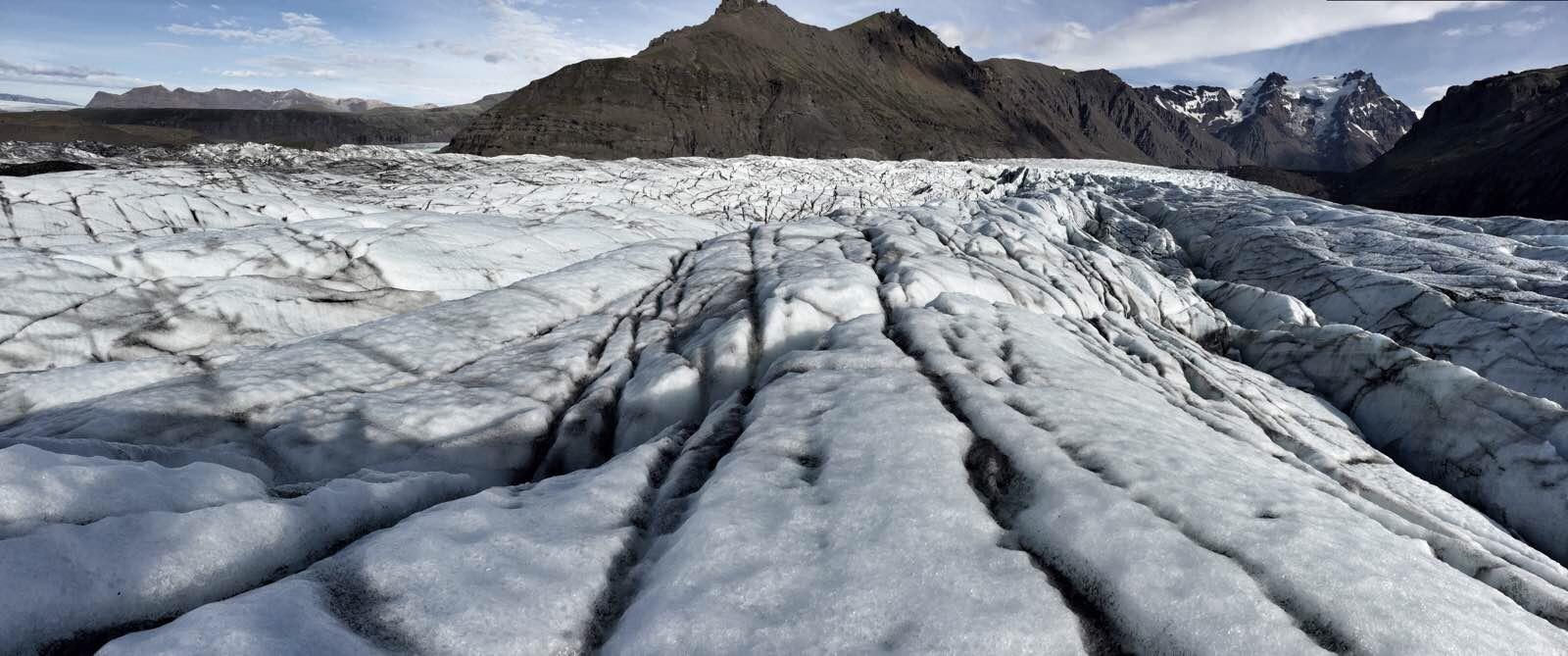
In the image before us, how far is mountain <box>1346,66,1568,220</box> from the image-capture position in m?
48.2

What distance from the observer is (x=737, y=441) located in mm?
4598

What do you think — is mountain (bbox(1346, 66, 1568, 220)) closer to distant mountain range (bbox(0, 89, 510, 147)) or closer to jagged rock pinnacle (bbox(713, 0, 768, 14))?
jagged rock pinnacle (bbox(713, 0, 768, 14))

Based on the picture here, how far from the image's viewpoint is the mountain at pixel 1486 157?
48181 mm

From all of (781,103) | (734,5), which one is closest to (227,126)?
(734,5)

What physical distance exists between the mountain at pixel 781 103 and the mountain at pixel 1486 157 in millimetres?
43179

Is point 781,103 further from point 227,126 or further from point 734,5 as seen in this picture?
point 227,126

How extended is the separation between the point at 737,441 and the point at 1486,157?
84.8 m

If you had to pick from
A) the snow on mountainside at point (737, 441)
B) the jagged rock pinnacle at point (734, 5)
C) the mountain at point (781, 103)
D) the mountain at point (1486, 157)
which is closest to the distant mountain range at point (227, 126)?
the mountain at point (781, 103)

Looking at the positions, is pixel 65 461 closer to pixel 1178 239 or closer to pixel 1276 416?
pixel 1276 416

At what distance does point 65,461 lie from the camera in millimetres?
3262

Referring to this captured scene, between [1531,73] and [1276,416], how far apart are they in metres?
123

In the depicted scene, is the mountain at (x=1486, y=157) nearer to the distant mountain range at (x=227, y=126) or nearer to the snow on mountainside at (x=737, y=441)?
the snow on mountainside at (x=737, y=441)

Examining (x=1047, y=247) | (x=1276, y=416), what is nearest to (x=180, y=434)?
(x=1276, y=416)

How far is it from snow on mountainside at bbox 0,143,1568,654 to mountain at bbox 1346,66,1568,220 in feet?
174
